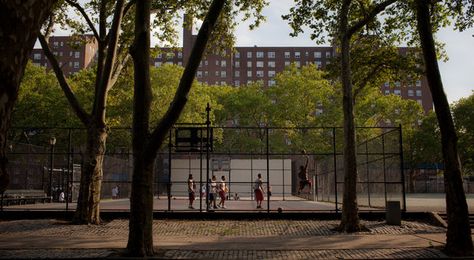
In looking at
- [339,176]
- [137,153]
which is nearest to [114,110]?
[339,176]

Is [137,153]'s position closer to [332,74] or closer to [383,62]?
[332,74]

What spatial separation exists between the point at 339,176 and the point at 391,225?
40.1 ft

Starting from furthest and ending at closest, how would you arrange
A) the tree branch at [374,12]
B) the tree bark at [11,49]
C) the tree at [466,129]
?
the tree at [466,129]
the tree branch at [374,12]
the tree bark at [11,49]

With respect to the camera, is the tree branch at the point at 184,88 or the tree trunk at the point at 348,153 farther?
the tree trunk at the point at 348,153

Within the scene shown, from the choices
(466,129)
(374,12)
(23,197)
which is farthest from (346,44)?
(466,129)

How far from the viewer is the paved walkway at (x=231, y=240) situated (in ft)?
35.5

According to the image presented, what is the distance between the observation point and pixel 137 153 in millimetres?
10562

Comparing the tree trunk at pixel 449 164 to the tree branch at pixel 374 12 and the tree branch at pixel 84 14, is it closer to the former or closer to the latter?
the tree branch at pixel 374 12

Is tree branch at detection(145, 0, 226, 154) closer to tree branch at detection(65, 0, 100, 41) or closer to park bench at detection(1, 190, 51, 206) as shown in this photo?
tree branch at detection(65, 0, 100, 41)

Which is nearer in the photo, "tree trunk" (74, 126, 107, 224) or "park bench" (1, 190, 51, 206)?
"tree trunk" (74, 126, 107, 224)

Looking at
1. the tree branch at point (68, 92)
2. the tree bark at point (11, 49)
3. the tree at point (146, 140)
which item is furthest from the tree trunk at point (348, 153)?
the tree bark at point (11, 49)

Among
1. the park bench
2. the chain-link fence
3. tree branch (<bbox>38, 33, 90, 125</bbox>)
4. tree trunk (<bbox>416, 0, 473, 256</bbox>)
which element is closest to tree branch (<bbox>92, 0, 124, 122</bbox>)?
tree branch (<bbox>38, 33, 90, 125</bbox>)

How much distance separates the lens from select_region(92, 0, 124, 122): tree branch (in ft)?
51.6

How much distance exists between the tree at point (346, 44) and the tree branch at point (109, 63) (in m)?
6.34
